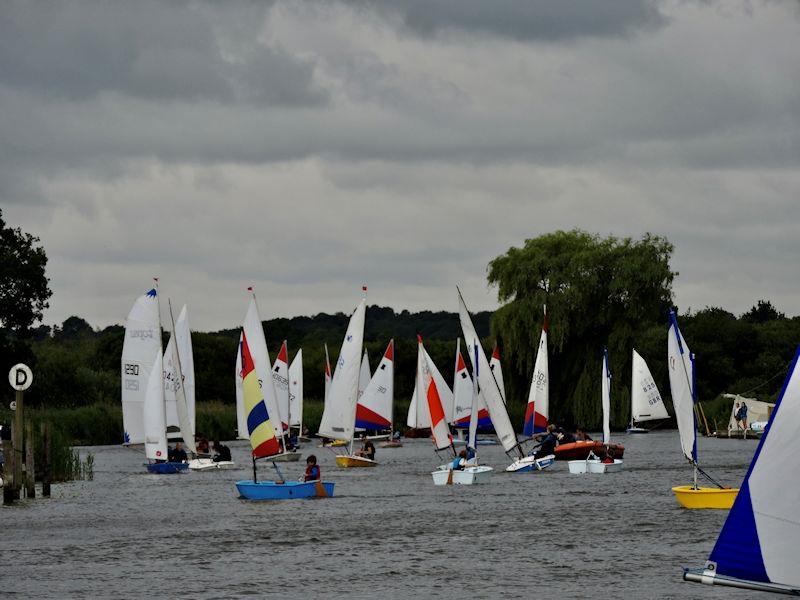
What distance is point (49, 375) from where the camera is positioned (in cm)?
8944

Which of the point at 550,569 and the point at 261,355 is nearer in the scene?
the point at 550,569

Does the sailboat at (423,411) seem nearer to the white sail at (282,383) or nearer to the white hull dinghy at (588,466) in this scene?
the white sail at (282,383)

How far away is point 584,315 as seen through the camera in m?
83.8

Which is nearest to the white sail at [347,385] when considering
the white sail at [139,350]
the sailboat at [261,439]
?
the white sail at [139,350]

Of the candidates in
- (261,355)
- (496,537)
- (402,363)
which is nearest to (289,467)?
(261,355)

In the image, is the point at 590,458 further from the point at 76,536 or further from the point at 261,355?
the point at 76,536

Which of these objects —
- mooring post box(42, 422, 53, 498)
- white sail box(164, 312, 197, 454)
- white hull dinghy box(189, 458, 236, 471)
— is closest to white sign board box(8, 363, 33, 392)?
mooring post box(42, 422, 53, 498)

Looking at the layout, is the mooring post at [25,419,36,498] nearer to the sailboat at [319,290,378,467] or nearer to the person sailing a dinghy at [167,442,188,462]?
the sailboat at [319,290,378,467]

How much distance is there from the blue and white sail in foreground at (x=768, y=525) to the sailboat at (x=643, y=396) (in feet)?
219

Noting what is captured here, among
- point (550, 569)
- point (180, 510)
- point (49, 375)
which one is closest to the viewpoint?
point (550, 569)

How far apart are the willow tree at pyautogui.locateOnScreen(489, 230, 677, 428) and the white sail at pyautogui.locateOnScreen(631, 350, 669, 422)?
138 cm

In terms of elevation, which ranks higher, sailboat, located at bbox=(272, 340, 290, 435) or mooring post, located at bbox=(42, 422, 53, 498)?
sailboat, located at bbox=(272, 340, 290, 435)

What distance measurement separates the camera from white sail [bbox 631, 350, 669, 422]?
81.2 meters

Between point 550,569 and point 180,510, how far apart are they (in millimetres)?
16829
